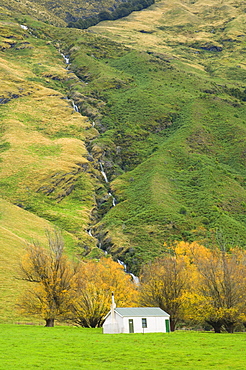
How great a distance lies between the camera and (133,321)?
59969 mm

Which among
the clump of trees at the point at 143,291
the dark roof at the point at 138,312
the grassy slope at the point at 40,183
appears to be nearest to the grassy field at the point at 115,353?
the dark roof at the point at 138,312

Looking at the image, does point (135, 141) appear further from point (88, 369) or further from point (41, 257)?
point (88, 369)

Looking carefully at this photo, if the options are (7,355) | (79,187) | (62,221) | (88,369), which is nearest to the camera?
(88,369)

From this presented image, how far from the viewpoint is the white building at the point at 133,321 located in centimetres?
5966

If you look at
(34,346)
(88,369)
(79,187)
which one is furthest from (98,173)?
(88,369)

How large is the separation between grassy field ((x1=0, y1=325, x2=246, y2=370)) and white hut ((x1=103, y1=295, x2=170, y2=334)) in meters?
8.06

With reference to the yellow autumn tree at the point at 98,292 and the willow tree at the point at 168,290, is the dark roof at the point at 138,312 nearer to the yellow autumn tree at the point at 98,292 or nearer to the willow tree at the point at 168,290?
the willow tree at the point at 168,290

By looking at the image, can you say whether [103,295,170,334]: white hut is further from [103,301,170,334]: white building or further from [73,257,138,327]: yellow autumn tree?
[73,257,138,327]: yellow autumn tree

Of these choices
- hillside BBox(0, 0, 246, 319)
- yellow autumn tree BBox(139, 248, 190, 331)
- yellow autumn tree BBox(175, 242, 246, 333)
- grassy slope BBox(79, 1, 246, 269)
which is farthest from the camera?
grassy slope BBox(79, 1, 246, 269)

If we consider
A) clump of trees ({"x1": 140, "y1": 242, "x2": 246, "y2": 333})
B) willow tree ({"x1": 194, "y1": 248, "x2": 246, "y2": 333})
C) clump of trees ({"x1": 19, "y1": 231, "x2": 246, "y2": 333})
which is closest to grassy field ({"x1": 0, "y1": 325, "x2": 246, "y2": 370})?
willow tree ({"x1": 194, "y1": 248, "x2": 246, "y2": 333})

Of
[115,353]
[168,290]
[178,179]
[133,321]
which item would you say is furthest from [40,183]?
[115,353]

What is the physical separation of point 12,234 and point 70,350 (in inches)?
2669

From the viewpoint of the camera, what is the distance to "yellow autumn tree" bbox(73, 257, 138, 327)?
68562mm

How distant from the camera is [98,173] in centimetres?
15988
